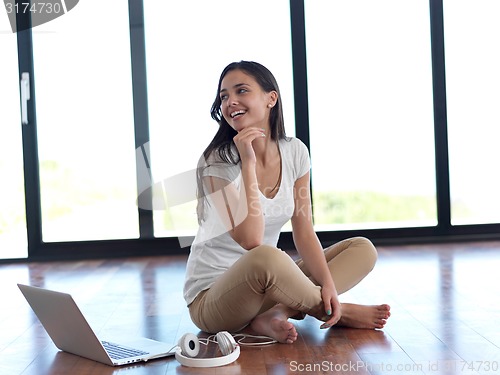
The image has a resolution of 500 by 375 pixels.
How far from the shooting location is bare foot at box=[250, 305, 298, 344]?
2.41m

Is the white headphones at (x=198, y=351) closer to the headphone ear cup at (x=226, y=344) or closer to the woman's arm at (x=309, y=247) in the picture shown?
the headphone ear cup at (x=226, y=344)

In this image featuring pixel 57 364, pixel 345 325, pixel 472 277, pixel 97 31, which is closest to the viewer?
pixel 57 364

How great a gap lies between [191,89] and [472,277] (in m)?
2.21

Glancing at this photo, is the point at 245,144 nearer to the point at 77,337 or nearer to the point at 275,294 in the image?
the point at 275,294

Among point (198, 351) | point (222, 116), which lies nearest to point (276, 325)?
point (198, 351)

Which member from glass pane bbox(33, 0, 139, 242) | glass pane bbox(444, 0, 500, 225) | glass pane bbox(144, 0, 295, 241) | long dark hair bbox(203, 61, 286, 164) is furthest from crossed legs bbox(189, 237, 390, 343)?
glass pane bbox(444, 0, 500, 225)

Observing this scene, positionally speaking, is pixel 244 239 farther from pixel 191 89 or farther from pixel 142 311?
pixel 191 89

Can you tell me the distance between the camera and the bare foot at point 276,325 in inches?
94.8

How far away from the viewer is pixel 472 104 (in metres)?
5.08

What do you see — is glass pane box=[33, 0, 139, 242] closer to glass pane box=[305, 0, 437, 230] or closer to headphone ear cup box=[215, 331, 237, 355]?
glass pane box=[305, 0, 437, 230]

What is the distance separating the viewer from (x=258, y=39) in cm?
493

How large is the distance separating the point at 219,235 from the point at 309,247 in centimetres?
32

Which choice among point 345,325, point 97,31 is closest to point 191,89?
point 97,31

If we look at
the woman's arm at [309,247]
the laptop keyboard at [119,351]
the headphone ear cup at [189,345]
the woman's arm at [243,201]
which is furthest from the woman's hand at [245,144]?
the laptop keyboard at [119,351]
